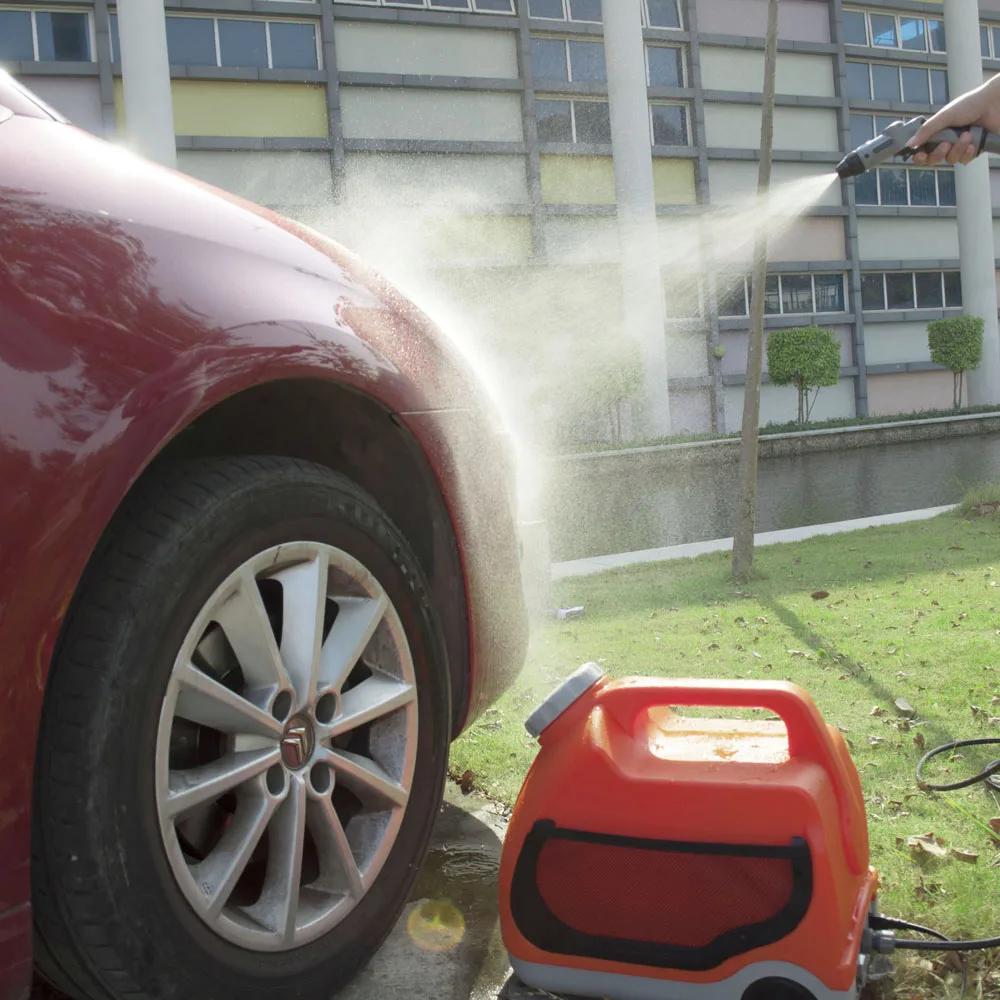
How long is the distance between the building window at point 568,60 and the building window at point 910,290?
10839mm

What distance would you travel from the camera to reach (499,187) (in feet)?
96.6

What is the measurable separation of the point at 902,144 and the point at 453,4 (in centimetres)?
2818

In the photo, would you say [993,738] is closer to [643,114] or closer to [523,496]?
[523,496]

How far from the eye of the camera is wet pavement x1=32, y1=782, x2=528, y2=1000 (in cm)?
187

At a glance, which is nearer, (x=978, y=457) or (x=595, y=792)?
(x=595, y=792)

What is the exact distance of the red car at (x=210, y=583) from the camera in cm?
136

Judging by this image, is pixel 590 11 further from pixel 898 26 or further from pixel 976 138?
pixel 976 138

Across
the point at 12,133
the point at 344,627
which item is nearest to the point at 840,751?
the point at 344,627

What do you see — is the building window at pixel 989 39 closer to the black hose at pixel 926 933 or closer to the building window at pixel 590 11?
the building window at pixel 590 11

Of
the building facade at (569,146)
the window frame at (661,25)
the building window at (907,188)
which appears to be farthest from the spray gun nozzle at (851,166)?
the building window at (907,188)

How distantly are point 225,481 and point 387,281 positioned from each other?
72 centimetres

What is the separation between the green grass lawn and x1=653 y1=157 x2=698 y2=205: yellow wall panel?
25389 millimetres

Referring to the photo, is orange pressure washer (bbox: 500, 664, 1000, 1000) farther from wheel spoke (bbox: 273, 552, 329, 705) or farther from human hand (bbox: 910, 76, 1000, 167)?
human hand (bbox: 910, 76, 1000, 167)

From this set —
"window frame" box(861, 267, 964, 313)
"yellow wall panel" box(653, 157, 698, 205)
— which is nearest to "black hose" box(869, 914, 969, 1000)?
"yellow wall panel" box(653, 157, 698, 205)
